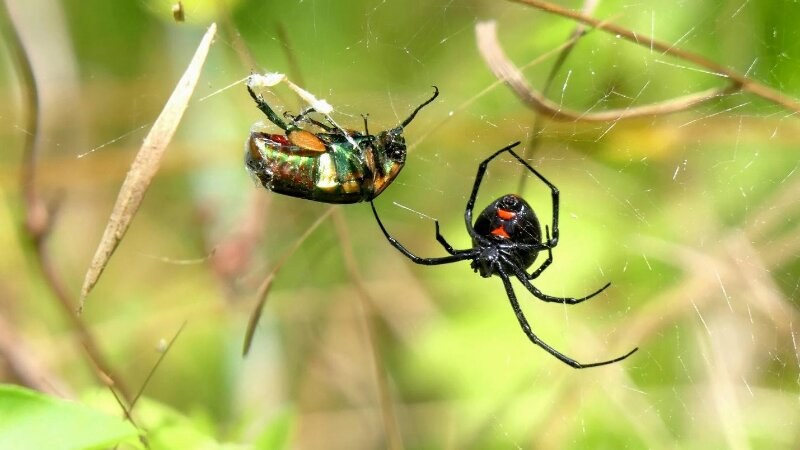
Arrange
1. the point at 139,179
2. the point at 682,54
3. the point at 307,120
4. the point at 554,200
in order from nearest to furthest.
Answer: the point at 139,179 < the point at 307,120 < the point at 682,54 < the point at 554,200

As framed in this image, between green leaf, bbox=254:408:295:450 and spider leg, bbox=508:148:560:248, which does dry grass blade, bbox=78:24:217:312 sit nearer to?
green leaf, bbox=254:408:295:450

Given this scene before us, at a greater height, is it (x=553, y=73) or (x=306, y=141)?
(x=306, y=141)

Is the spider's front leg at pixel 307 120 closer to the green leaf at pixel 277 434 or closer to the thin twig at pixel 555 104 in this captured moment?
the thin twig at pixel 555 104

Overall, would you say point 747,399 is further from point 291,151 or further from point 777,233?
point 291,151

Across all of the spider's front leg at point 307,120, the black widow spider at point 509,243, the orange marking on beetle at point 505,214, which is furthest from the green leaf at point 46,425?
the orange marking on beetle at point 505,214

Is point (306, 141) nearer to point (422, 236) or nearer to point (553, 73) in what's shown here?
point (553, 73)

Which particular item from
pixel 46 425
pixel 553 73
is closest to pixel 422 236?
pixel 553 73

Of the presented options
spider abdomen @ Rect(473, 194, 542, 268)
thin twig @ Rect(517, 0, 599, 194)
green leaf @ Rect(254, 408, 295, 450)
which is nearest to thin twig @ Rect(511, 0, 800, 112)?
thin twig @ Rect(517, 0, 599, 194)
